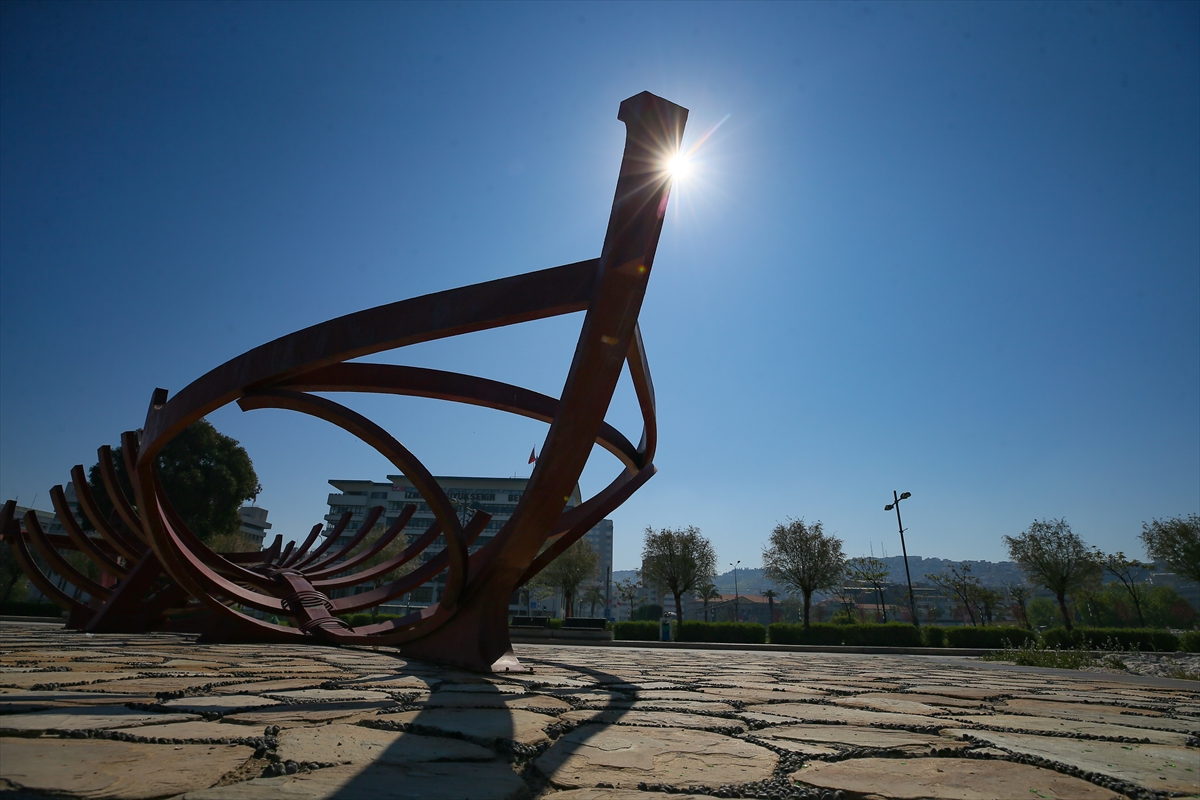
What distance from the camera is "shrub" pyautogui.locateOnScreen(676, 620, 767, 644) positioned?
867 inches

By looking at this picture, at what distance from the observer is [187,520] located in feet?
81.7

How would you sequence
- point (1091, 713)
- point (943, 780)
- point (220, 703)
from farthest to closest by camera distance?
point (1091, 713)
point (220, 703)
point (943, 780)

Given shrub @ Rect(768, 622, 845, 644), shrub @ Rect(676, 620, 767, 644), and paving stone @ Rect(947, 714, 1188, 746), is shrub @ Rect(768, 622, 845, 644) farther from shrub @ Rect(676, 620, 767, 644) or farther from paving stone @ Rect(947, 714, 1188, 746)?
paving stone @ Rect(947, 714, 1188, 746)

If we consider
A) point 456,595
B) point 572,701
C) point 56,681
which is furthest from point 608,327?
point 56,681

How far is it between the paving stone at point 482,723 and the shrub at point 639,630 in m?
20.4

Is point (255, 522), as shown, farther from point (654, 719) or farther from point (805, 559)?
point (654, 719)

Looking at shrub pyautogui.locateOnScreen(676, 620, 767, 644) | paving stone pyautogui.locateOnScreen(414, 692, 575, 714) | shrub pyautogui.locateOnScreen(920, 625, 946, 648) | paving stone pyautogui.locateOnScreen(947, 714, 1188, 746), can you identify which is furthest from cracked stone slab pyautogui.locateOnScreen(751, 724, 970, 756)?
shrub pyautogui.locateOnScreen(920, 625, 946, 648)

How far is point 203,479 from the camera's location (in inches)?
974

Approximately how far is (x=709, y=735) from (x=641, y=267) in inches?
107

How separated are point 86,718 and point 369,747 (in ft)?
3.80

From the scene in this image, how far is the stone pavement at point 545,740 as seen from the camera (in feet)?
5.36

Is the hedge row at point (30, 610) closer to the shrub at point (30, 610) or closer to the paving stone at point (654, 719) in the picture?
the shrub at point (30, 610)

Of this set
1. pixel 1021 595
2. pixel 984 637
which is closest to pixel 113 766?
pixel 984 637

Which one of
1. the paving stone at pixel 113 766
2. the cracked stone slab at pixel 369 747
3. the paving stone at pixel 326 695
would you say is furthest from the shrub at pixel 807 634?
the paving stone at pixel 113 766
